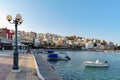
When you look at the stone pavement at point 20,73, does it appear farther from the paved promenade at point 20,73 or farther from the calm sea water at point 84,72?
the calm sea water at point 84,72

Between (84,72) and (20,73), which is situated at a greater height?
(20,73)

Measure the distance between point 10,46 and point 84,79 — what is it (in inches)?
2259

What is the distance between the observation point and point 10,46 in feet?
256

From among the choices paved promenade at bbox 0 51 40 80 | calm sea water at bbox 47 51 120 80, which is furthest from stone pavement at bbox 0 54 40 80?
calm sea water at bbox 47 51 120 80

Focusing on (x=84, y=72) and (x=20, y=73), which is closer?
(x=20, y=73)

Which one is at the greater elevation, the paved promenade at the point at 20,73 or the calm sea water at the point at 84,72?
the paved promenade at the point at 20,73

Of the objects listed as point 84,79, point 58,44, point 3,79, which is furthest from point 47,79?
point 58,44

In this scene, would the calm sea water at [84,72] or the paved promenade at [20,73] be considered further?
the calm sea water at [84,72]

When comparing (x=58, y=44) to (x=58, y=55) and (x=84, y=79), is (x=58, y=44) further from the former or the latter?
(x=84, y=79)

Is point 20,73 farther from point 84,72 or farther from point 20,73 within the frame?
point 84,72

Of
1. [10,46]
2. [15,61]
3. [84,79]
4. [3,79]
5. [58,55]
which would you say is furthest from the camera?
[10,46]

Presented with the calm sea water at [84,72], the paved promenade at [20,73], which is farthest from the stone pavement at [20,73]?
the calm sea water at [84,72]

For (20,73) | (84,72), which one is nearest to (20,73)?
(20,73)

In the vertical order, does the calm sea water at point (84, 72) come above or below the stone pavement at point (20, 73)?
below
